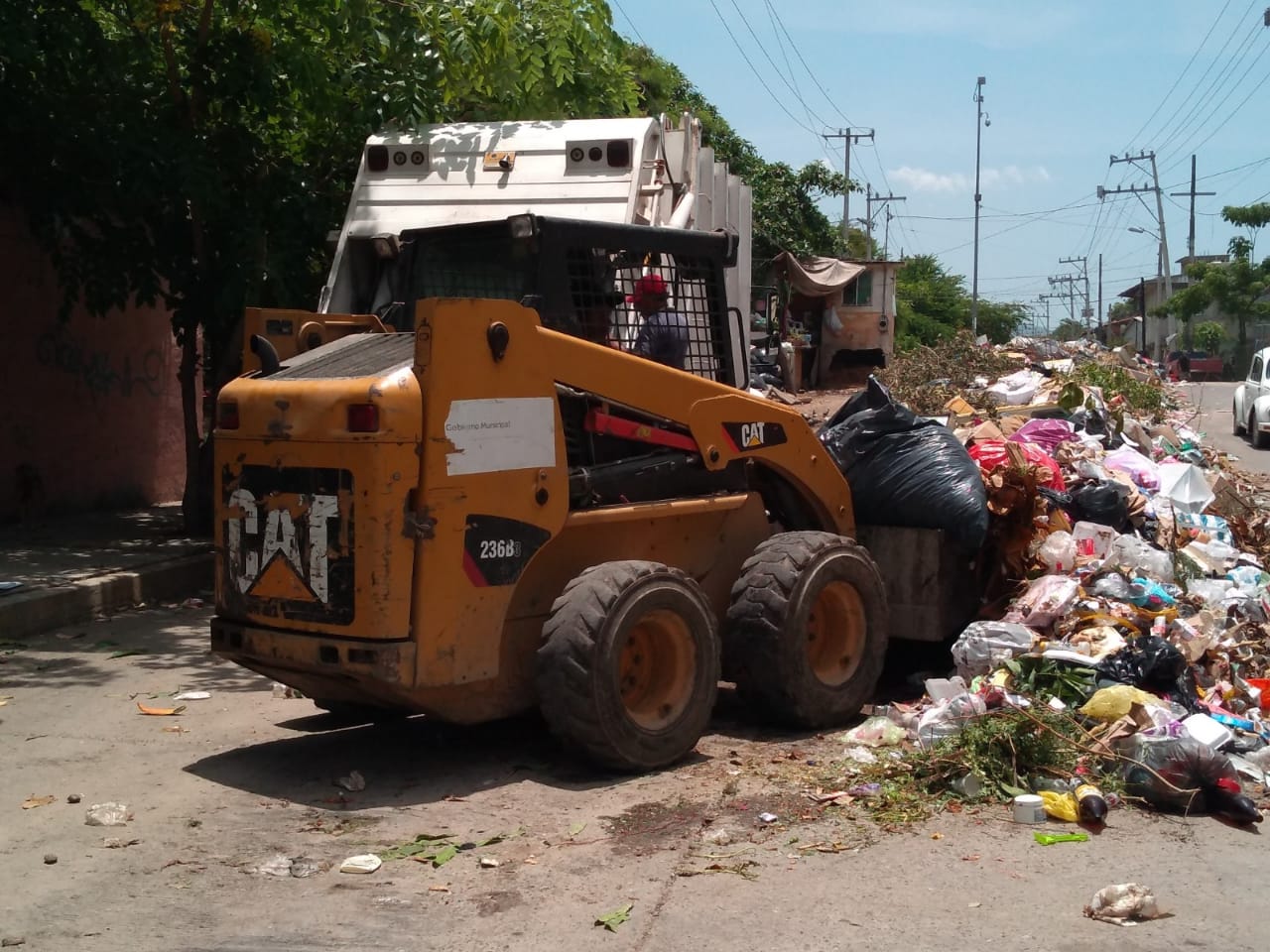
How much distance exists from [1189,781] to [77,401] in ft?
32.5

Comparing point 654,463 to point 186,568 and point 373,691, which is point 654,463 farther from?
point 186,568

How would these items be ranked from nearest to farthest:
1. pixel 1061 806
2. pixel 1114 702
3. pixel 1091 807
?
pixel 1091 807 < pixel 1061 806 < pixel 1114 702

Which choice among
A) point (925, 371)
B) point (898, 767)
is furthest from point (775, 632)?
point (925, 371)

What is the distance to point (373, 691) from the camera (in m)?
5.04

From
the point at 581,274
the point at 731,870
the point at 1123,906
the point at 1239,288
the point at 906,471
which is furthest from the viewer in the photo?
the point at 1239,288

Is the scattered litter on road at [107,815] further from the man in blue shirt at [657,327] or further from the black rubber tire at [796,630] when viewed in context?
the man in blue shirt at [657,327]

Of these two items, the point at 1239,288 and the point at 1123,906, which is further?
the point at 1239,288

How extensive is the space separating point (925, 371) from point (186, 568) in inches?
359

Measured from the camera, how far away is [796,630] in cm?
586

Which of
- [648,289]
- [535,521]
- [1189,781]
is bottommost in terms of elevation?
[1189,781]

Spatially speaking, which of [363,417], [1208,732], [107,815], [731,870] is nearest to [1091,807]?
[1208,732]

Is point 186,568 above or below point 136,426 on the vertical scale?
below

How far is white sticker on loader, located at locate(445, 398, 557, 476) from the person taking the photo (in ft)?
16.2

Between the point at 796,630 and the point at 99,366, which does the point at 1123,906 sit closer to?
the point at 796,630
